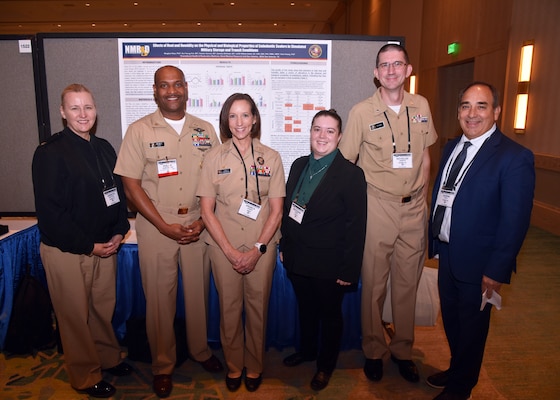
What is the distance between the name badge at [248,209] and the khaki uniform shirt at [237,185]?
0.8 inches

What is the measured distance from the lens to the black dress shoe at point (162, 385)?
2240 millimetres

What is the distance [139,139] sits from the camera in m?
2.12

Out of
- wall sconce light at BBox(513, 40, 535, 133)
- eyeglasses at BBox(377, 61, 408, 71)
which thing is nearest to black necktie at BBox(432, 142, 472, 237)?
eyeglasses at BBox(377, 61, 408, 71)

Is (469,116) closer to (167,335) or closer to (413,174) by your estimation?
(413,174)

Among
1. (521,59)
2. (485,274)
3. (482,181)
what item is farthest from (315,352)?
(521,59)

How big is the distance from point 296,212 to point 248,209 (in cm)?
25

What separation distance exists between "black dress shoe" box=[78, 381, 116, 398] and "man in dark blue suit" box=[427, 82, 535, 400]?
6.00 ft

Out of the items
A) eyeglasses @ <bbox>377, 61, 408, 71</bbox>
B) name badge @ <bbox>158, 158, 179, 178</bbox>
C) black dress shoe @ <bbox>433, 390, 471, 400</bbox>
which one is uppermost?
eyeglasses @ <bbox>377, 61, 408, 71</bbox>

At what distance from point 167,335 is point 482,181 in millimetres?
1854

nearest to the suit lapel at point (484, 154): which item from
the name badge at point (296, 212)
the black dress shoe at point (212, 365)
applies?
the name badge at point (296, 212)

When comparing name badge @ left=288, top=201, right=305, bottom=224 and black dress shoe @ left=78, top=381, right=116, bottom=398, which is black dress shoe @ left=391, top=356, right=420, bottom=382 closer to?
name badge @ left=288, top=201, right=305, bottom=224

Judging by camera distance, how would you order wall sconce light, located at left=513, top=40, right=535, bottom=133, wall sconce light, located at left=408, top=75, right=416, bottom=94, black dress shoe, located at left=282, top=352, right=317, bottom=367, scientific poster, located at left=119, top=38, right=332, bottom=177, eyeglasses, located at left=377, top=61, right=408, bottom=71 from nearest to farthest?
eyeglasses, located at left=377, top=61, right=408, bottom=71 → black dress shoe, located at left=282, top=352, right=317, bottom=367 → scientific poster, located at left=119, top=38, right=332, bottom=177 → wall sconce light, located at left=513, top=40, right=535, bottom=133 → wall sconce light, located at left=408, top=75, right=416, bottom=94

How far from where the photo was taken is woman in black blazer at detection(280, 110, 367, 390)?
2047 millimetres

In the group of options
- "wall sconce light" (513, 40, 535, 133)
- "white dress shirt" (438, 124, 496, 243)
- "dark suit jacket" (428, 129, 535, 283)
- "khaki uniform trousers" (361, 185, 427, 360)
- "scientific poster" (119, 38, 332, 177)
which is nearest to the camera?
"dark suit jacket" (428, 129, 535, 283)
